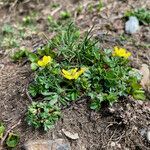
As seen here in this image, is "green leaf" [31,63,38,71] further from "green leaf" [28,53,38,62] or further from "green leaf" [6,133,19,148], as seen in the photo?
"green leaf" [6,133,19,148]

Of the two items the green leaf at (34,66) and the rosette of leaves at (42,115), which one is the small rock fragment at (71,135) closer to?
the rosette of leaves at (42,115)

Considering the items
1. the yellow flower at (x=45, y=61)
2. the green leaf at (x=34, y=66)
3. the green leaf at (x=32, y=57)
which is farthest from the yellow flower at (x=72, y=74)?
the green leaf at (x=32, y=57)

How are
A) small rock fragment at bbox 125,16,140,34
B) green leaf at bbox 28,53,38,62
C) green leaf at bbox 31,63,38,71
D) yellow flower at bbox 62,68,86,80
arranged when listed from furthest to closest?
small rock fragment at bbox 125,16,140,34
green leaf at bbox 28,53,38,62
green leaf at bbox 31,63,38,71
yellow flower at bbox 62,68,86,80

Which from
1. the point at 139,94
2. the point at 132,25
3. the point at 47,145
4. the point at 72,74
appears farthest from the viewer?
→ the point at 132,25

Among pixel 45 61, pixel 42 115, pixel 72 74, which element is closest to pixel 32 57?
pixel 45 61

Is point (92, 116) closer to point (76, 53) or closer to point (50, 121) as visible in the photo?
point (50, 121)

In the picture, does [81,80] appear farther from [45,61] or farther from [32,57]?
[32,57]

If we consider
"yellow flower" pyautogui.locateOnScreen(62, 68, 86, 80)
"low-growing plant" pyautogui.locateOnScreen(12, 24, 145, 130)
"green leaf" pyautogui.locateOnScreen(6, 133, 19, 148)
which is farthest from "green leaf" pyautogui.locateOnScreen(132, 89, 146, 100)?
"green leaf" pyautogui.locateOnScreen(6, 133, 19, 148)
